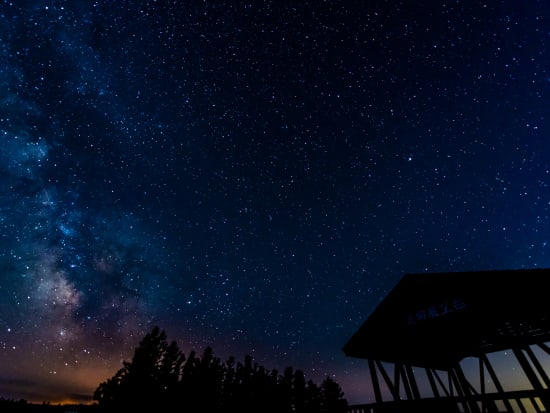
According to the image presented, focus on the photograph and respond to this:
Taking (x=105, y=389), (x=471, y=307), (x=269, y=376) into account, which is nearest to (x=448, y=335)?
(x=471, y=307)

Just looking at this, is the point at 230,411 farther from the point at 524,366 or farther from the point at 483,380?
the point at 524,366

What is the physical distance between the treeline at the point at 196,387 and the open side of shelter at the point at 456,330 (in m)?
26.9

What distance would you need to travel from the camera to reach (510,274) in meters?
6.86

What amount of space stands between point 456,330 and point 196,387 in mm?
39546

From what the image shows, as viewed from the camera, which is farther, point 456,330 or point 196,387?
point 196,387

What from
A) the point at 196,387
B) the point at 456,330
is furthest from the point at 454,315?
the point at 196,387

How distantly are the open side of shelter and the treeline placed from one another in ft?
88.3

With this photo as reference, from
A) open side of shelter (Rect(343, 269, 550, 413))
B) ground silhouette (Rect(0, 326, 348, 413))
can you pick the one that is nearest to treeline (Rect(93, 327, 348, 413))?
ground silhouette (Rect(0, 326, 348, 413))

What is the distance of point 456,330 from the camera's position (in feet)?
29.4

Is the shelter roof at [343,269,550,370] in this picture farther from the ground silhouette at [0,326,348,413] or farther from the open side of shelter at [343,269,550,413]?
the ground silhouette at [0,326,348,413]

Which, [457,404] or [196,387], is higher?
[196,387]

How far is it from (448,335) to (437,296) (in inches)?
78.7

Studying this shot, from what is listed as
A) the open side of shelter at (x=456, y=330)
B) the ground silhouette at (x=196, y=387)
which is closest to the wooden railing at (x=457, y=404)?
the open side of shelter at (x=456, y=330)

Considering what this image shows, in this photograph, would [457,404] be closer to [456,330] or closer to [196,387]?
[456,330]
